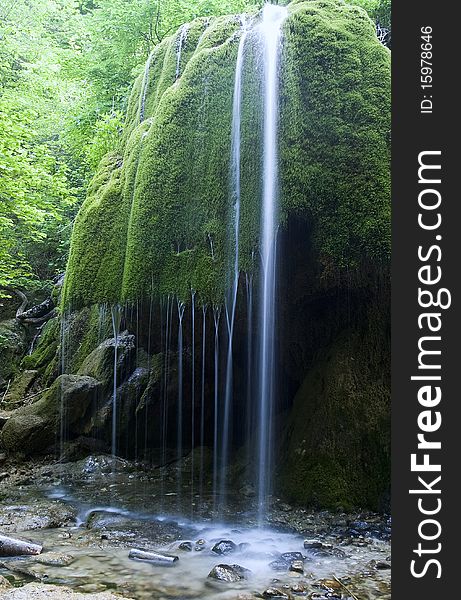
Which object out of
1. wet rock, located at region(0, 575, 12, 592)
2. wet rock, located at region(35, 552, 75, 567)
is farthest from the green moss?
wet rock, located at region(0, 575, 12, 592)

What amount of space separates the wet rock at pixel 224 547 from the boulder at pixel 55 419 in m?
5.21

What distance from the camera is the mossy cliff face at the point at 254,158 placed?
6062 mm

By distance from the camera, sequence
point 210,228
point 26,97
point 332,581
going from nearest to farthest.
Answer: point 332,581, point 210,228, point 26,97

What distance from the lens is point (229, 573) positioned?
4391 millimetres

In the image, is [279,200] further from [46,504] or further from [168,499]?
[46,504]

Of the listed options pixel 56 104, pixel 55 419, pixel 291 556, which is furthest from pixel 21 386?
pixel 56 104

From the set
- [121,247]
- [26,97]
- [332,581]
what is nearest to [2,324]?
[26,97]

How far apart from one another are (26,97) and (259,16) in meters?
11.3

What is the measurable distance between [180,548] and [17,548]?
1.53m

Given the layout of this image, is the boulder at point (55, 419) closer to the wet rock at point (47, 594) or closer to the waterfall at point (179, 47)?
the waterfall at point (179, 47)

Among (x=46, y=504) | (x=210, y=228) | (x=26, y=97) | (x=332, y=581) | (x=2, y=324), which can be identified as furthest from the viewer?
(x=26, y=97)

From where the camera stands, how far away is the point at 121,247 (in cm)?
790

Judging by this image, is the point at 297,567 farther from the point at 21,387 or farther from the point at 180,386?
the point at 21,387

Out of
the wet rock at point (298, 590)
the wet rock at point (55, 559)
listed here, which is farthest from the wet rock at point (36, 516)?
the wet rock at point (298, 590)
